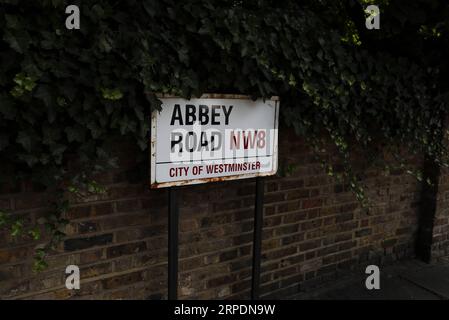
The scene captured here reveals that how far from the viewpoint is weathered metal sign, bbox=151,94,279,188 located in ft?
6.73

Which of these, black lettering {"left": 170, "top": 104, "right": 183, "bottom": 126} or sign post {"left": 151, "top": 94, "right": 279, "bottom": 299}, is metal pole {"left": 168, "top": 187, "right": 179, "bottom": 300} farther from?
black lettering {"left": 170, "top": 104, "right": 183, "bottom": 126}

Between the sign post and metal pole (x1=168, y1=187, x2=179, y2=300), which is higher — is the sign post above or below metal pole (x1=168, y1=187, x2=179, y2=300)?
above

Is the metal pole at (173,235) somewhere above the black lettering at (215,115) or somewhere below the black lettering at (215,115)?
below

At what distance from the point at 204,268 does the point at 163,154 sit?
3.36 feet

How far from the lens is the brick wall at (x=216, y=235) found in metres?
2.18

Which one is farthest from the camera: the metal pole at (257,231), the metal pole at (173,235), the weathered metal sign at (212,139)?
the metal pole at (257,231)

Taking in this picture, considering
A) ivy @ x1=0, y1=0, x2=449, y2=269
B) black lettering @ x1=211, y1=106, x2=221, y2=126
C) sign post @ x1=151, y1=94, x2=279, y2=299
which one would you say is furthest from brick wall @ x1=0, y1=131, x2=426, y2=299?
black lettering @ x1=211, y1=106, x2=221, y2=126

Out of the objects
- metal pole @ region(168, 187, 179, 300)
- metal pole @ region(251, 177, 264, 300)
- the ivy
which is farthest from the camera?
metal pole @ region(251, 177, 264, 300)

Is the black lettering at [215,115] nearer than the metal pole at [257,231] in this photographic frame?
Yes

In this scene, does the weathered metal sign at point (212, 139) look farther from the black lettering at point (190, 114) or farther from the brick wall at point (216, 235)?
the brick wall at point (216, 235)

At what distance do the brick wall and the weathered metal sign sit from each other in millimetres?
332

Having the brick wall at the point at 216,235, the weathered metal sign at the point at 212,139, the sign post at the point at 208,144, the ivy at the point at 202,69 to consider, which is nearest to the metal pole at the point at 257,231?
the sign post at the point at 208,144

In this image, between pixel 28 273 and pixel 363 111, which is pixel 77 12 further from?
pixel 363 111

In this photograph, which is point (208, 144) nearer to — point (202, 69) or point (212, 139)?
point (212, 139)
